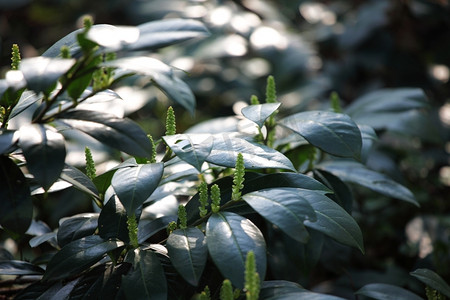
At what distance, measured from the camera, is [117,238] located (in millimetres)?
725

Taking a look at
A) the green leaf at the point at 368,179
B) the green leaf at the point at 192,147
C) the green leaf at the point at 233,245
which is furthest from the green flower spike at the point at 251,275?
the green leaf at the point at 368,179

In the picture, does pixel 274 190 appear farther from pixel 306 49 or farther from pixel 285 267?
pixel 306 49

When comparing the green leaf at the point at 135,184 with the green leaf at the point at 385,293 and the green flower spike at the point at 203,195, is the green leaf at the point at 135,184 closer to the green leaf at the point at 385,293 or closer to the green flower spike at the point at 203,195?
the green flower spike at the point at 203,195

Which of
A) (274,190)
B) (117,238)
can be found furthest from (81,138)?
(274,190)

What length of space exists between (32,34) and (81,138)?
1.68m

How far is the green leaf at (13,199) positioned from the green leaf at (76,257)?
0.26 ft

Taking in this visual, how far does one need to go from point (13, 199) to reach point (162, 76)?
260 millimetres

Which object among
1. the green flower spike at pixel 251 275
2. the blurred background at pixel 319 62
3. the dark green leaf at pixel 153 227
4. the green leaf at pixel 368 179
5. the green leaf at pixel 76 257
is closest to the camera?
the green flower spike at pixel 251 275

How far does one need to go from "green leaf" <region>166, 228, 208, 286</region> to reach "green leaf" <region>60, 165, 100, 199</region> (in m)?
0.15

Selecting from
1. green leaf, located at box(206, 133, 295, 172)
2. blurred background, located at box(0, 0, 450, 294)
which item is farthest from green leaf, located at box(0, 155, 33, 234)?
blurred background, located at box(0, 0, 450, 294)

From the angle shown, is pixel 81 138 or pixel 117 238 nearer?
pixel 117 238

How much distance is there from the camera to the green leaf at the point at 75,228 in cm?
75

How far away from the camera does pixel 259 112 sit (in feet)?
2.58

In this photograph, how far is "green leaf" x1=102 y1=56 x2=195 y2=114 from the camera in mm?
615
